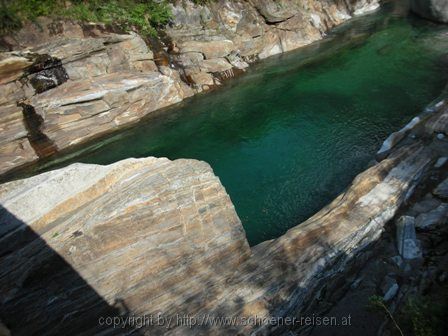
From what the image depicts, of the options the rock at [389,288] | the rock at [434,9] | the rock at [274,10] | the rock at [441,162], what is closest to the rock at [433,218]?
the rock at [389,288]

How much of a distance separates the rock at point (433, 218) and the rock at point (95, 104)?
48.9 ft

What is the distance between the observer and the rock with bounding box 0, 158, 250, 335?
18.4 ft

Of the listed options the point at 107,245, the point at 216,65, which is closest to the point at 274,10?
the point at 216,65

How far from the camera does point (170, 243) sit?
21.2 ft

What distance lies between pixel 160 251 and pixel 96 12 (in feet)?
60.3

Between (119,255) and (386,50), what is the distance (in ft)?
64.4

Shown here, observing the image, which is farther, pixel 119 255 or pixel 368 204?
pixel 368 204

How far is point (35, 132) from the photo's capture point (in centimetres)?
1552

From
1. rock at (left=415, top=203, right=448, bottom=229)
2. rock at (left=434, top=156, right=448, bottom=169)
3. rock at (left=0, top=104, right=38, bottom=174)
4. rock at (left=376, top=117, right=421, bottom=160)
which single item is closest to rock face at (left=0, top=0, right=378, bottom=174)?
rock at (left=0, top=104, right=38, bottom=174)

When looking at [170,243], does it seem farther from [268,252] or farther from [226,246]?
[268,252]

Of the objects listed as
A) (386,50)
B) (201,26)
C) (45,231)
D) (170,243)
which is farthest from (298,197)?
(201,26)

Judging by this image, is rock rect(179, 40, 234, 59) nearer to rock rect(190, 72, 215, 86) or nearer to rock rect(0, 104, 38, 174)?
rock rect(190, 72, 215, 86)

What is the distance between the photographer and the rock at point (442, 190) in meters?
6.75

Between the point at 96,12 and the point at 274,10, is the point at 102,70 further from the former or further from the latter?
the point at 274,10
